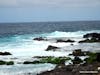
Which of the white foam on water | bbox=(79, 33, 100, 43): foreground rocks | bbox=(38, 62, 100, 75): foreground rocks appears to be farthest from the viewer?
bbox=(79, 33, 100, 43): foreground rocks

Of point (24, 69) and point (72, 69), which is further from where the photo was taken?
point (24, 69)

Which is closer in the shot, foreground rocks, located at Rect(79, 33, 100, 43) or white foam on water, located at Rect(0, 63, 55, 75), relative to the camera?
white foam on water, located at Rect(0, 63, 55, 75)

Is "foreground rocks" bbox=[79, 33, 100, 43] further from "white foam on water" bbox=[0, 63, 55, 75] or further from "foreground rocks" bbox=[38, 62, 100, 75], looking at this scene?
"foreground rocks" bbox=[38, 62, 100, 75]

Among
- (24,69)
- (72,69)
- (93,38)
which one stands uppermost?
(72,69)

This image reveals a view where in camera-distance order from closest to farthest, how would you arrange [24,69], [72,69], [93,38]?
[72,69], [24,69], [93,38]

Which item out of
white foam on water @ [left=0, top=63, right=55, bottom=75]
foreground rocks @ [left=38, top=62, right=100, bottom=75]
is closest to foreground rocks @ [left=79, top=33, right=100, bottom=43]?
white foam on water @ [left=0, top=63, right=55, bottom=75]

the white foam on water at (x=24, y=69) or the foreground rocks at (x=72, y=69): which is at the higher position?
the foreground rocks at (x=72, y=69)

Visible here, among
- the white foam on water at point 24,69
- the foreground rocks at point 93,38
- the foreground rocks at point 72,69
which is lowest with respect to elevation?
the foreground rocks at point 93,38

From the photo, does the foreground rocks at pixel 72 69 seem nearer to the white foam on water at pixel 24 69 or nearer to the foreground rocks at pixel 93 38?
the white foam on water at pixel 24 69

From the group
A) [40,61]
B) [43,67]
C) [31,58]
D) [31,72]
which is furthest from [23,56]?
[31,72]

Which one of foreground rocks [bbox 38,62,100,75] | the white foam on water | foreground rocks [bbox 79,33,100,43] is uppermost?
foreground rocks [bbox 38,62,100,75]

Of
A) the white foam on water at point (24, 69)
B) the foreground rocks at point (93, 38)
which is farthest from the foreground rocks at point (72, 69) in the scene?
the foreground rocks at point (93, 38)

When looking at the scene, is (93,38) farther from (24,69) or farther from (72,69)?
(72,69)

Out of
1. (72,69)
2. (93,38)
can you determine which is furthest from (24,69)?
(93,38)
